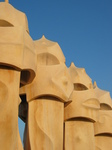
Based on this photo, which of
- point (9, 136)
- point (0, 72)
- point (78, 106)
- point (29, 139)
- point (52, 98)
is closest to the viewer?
point (9, 136)

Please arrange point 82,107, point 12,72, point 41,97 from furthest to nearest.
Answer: point 82,107, point 41,97, point 12,72

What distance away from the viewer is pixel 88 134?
51.3ft

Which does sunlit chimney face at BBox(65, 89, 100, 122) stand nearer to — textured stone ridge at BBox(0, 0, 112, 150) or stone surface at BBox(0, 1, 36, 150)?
textured stone ridge at BBox(0, 0, 112, 150)

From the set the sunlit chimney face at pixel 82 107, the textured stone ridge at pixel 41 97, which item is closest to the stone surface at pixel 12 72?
the textured stone ridge at pixel 41 97

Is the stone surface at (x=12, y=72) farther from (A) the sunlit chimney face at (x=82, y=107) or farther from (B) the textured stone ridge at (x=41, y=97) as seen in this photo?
(A) the sunlit chimney face at (x=82, y=107)

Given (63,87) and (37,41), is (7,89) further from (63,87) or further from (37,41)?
(37,41)

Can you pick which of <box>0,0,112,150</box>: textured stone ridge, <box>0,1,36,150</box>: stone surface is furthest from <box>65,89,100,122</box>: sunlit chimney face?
<box>0,1,36,150</box>: stone surface

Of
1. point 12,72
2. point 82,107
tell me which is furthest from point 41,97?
point 82,107

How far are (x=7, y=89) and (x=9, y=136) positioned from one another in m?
1.80

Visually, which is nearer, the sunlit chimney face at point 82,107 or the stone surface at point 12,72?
the stone surface at point 12,72

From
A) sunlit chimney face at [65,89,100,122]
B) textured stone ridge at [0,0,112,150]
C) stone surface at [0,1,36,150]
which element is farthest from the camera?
sunlit chimney face at [65,89,100,122]

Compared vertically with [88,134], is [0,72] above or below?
above

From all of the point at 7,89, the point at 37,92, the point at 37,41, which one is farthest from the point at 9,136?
the point at 37,41

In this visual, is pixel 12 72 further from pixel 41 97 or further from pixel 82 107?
pixel 82 107
